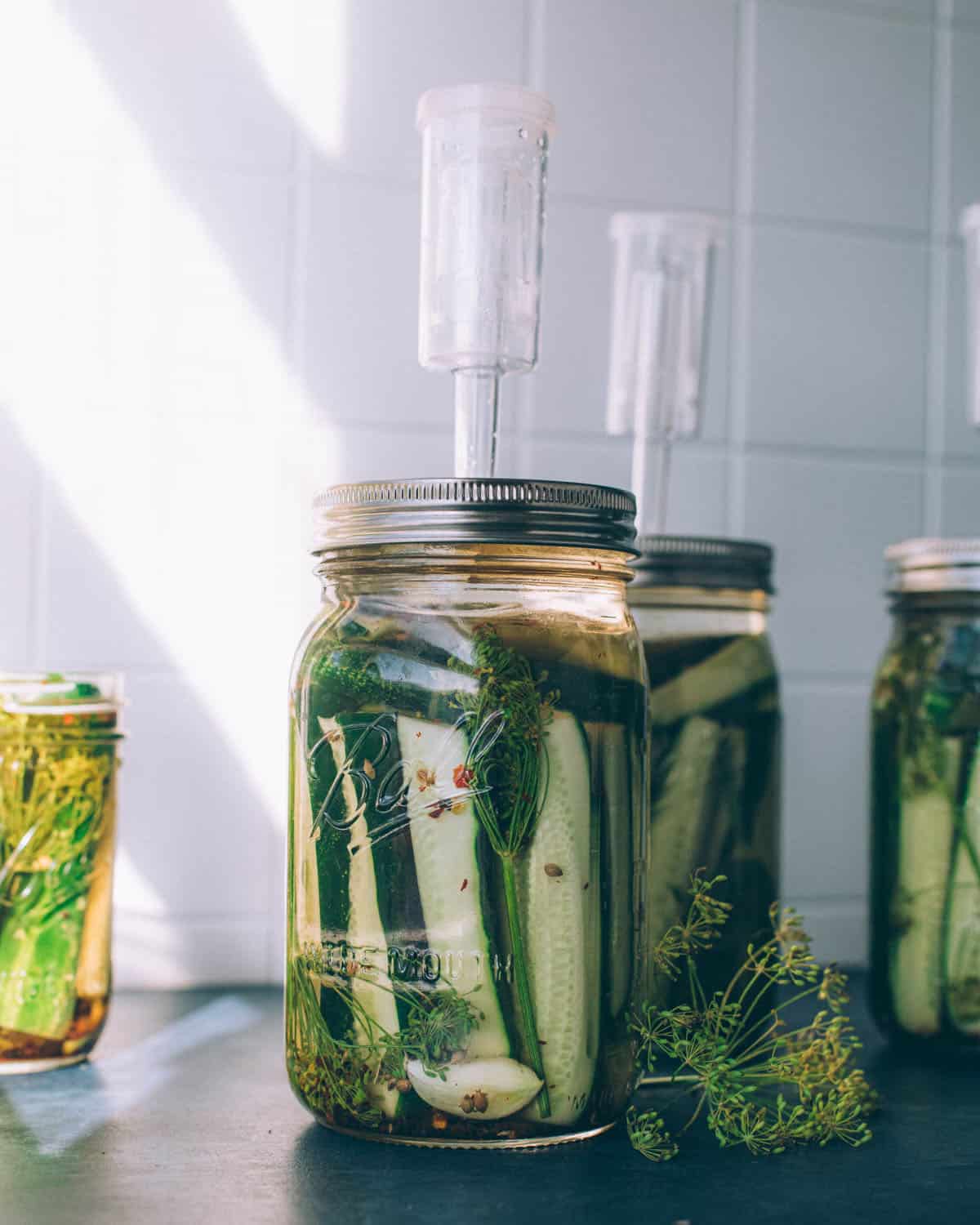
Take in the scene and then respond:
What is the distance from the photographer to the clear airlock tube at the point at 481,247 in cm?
67

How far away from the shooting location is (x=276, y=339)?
0.92 metres

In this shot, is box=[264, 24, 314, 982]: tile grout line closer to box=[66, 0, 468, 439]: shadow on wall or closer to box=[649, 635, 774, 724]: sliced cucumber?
box=[66, 0, 468, 439]: shadow on wall

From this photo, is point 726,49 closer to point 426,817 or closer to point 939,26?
point 939,26

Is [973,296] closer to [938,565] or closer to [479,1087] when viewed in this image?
[938,565]

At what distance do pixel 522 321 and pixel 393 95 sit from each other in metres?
0.34

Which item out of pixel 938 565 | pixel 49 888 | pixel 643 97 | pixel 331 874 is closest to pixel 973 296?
pixel 938 565

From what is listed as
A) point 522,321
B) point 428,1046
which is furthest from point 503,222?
point 428,1046

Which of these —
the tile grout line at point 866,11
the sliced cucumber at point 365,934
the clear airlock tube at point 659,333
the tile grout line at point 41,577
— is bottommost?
the sliced cucumber at point 365,934

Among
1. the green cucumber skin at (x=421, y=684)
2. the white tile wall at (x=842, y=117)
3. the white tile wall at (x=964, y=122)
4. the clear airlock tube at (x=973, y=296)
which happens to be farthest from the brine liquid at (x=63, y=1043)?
the white tile wall at (x=964, y=122)

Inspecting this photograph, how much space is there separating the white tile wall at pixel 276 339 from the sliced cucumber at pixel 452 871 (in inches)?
14.8

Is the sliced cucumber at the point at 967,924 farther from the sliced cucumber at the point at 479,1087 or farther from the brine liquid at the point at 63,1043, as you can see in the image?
the brine liquid at the point at 63,1043

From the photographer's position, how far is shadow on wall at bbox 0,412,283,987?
0.89 metres

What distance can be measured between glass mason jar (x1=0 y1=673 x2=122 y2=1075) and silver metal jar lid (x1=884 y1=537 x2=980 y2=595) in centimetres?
46

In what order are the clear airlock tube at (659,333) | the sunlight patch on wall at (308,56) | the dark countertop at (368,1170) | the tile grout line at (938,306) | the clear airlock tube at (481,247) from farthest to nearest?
the tile grout line at (938,306)
the sunlight patch on wall at (308,56)
the clear airlock tube at (659,333)
the clear airlock tube at (481,247)
the dark countertop at (368,1170)
